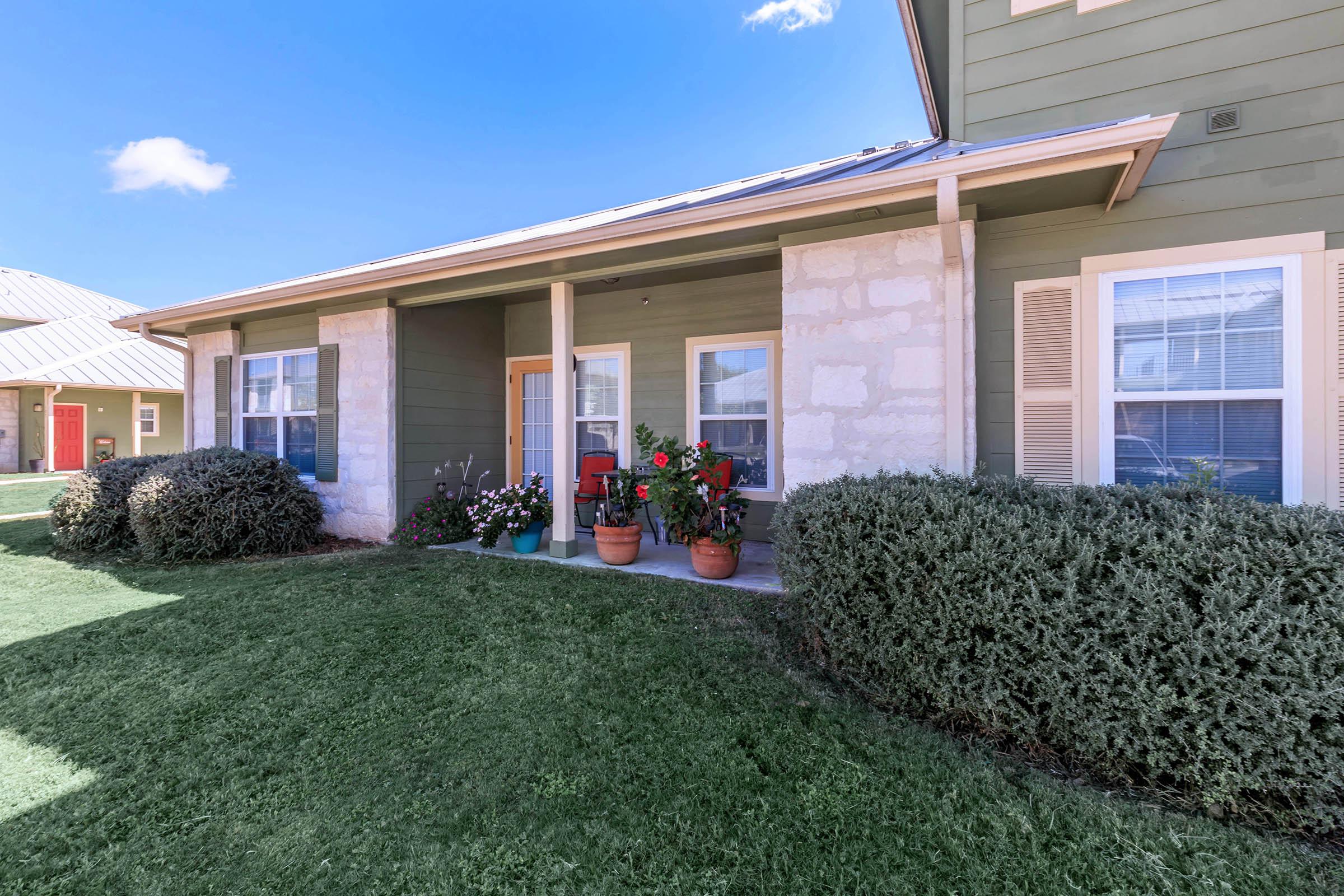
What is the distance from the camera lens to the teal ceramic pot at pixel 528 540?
489 cm

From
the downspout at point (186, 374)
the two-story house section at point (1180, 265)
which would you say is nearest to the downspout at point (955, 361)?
the two-story house section at point (1180, 265)

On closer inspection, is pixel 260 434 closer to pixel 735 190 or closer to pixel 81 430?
pixel 735 190

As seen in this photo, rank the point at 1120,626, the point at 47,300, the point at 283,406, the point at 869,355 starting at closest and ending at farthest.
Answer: the point at 1120,626
the point at 869,355
the point at 283,406
the point at 47,300

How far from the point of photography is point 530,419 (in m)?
6.59

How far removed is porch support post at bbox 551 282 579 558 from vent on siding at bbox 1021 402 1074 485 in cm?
318

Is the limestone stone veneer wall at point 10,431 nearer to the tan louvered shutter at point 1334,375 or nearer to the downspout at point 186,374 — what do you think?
the downspout at point 186,374

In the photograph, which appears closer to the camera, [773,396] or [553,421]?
[773,396]

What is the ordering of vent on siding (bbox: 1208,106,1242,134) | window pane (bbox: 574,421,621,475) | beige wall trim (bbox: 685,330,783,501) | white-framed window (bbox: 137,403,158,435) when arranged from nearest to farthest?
vent on siding (bbox: 1208,106,1242,134)
beige wall trim (bbox: 685,330,783,501)
window pane (bbox: 574,421,621,475)
white-framed window (bbox: 137,403,158,435)

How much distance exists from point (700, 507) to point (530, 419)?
3.17m

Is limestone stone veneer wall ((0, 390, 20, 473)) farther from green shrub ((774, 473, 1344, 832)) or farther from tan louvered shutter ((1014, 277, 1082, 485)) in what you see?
tan louvered shutter ((1014, 277, 1082, 485))

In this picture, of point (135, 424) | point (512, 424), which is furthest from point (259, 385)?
point (135, 424)

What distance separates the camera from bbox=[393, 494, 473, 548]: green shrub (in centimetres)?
532

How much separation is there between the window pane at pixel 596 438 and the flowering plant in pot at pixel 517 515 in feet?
3.01

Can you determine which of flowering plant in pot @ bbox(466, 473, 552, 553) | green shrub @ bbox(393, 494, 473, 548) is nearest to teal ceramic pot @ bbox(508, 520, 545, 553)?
flowering plant in pot @ bbox(466, 473, 552, 553)
